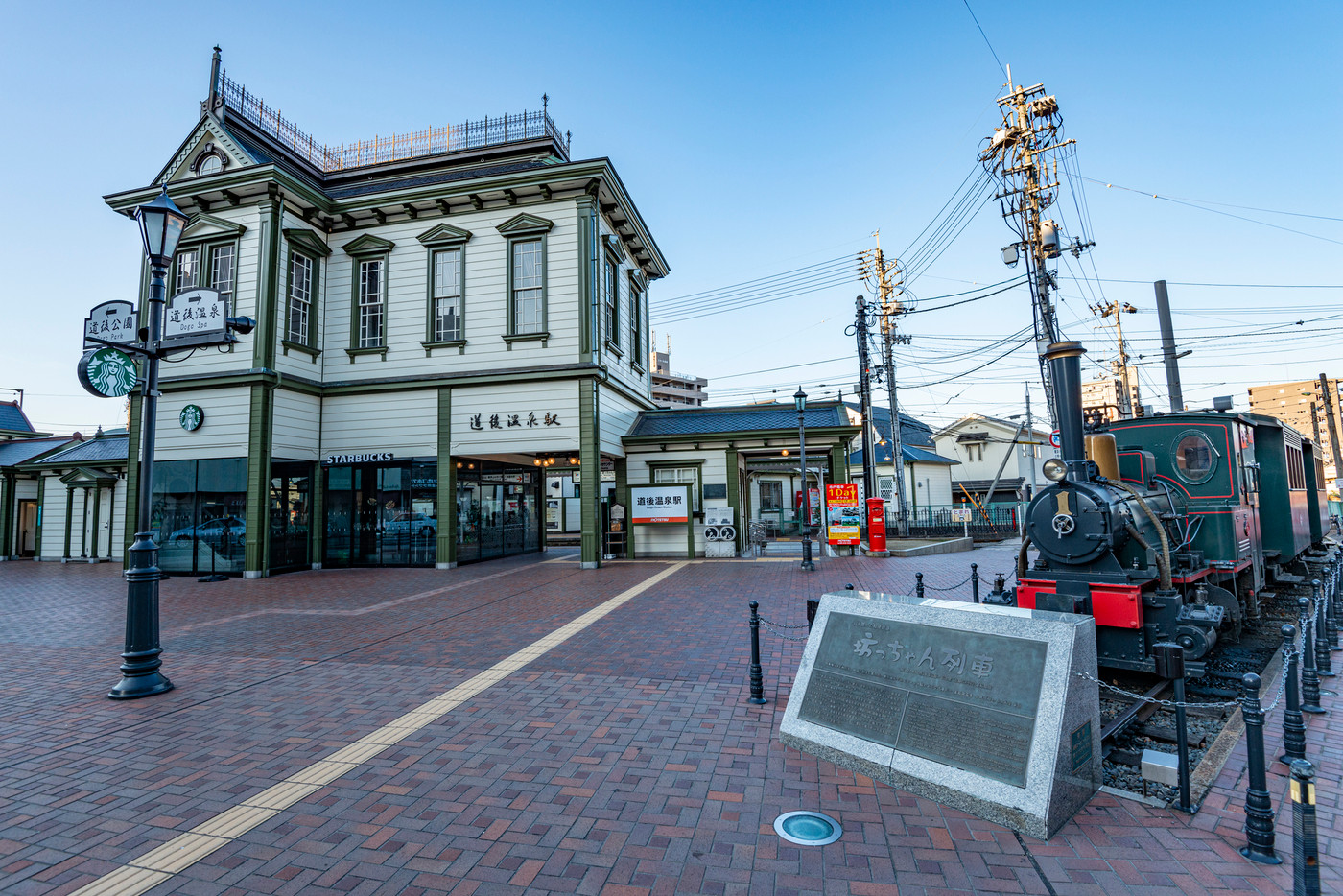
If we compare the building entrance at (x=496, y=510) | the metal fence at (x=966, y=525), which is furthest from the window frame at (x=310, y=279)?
the metal fence at (x=966, y=525)

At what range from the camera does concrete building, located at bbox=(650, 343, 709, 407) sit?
281 feet

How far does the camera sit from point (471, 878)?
3.15 m

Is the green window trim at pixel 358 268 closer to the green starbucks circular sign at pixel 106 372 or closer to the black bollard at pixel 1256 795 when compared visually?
the green starbucks circular sign at pixel 106 372

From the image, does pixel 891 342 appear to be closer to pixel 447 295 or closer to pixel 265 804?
pixel 447 295

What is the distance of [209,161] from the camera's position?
17.2 m

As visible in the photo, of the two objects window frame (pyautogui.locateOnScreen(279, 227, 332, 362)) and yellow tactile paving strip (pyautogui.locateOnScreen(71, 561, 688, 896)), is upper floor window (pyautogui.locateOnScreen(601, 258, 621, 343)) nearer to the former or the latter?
window frame (pyautogui.locateOnScreen(279, 227, 332, 362))

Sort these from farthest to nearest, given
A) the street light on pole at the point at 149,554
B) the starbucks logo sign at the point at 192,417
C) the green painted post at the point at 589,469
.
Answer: the starbucks logo sign at the point at 192,417
the green painted post at the point at 589,469
the street light on pole at the point at 149,554

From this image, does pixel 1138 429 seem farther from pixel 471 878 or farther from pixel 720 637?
pixel 471 878

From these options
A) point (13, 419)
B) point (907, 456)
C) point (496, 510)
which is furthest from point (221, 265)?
point (907, 456)

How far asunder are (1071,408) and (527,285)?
1384cm

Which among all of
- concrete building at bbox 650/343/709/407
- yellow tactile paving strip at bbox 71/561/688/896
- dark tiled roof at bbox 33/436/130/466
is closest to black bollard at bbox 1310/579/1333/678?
yellow tactile paving strip at bbox 71/561/688/896

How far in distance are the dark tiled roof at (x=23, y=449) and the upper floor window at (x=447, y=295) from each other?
16.8m

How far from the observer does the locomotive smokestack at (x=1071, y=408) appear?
691 centimetres

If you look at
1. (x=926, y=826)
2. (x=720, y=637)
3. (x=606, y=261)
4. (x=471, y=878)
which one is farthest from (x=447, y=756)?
(x=606, y=261)
